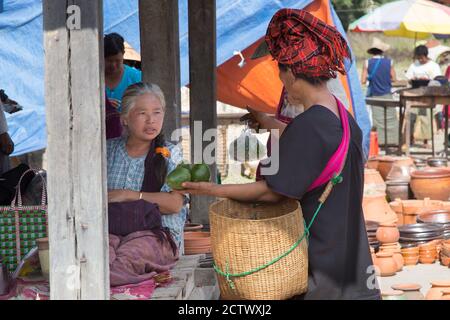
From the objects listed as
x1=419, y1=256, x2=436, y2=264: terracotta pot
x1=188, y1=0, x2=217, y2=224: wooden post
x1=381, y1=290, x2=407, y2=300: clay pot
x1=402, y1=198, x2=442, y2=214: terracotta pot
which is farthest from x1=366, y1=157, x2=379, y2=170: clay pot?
x1=381, y1=290, x2=407, y2=300: clay pot

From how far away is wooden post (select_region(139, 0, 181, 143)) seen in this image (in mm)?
5215

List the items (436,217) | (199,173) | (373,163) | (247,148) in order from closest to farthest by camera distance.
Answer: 1. (199,173)
2. (436,217)
3. (247,148)
4. (373,163)

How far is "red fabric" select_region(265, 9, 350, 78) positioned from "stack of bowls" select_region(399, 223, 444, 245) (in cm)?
423

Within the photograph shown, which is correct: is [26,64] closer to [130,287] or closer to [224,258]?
[130,287]

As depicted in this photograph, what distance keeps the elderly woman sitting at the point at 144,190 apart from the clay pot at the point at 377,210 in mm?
3591

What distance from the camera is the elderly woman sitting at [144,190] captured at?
3.83 meters

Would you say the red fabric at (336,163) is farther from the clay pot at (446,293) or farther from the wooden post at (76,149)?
the clay pot at (446,293)

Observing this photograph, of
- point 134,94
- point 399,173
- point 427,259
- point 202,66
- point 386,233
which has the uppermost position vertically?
point 202,66

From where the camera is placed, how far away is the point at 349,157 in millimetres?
3012

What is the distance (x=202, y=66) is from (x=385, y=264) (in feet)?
7.14

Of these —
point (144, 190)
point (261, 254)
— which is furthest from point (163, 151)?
point (261, 254)

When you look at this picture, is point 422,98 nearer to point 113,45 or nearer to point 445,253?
point 445,253

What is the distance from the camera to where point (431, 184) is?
8.84 meters

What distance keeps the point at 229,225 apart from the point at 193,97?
2993 mm
